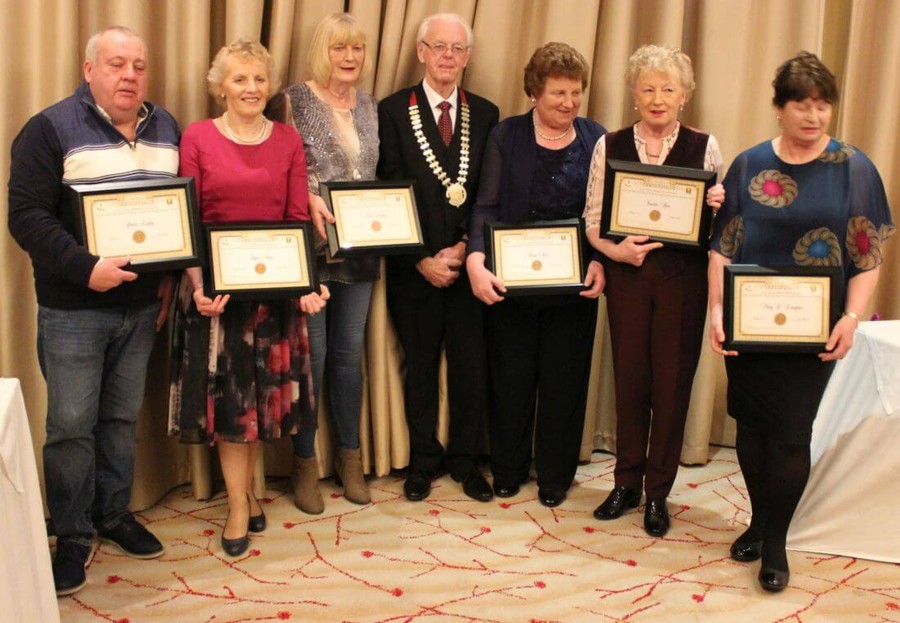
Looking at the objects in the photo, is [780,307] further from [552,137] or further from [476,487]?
[476,487]

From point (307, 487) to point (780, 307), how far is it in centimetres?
160

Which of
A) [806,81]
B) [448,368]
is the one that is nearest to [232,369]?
[448,368]

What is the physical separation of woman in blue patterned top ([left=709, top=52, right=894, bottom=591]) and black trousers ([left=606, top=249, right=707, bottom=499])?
18 cm

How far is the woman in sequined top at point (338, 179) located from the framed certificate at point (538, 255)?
1.40 feet

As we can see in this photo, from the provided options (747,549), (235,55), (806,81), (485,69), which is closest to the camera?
(806,81)

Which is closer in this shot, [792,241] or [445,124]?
[792,241]

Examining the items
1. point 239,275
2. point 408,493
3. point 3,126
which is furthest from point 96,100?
point 408,493

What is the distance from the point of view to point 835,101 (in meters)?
2.47

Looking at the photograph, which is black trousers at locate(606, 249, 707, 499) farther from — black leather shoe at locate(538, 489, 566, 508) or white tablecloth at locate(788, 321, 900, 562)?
white tablecloth at locate(788, 321, 900, 562)

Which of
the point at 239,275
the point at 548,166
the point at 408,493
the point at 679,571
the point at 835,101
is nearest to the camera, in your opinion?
the point at 835,101

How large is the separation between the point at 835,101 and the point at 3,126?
7.51 ft

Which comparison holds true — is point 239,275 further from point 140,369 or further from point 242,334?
point 140,369

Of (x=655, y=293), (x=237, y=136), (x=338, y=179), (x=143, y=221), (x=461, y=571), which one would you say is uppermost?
(x=237, y=136)

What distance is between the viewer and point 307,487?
Result: 3182 millimetres
